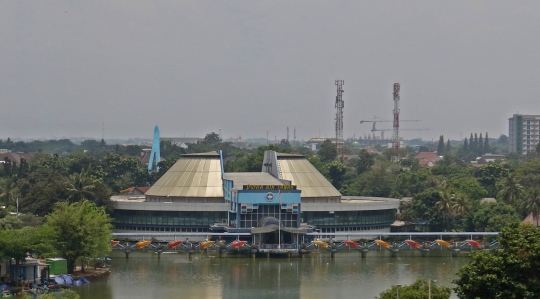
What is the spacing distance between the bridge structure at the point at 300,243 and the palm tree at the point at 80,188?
7102mm

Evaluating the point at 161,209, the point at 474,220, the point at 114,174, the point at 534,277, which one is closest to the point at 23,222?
the point at 161,209

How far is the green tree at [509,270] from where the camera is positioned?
167 ft

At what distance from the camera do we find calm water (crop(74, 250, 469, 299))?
7712 cm

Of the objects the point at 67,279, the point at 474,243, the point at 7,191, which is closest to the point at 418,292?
the point at 67,279

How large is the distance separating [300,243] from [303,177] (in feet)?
64.8

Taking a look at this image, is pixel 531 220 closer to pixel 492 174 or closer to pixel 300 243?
pixel 300 243

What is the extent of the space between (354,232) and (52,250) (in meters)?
47.1

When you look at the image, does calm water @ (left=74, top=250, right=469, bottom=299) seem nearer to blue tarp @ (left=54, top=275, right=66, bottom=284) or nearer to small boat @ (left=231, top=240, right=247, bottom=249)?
blue tarp @ (left=54, top=275, right=66, bottom=284)

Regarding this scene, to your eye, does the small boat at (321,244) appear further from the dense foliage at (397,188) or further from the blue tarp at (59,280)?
the blue tarp at (59,280)

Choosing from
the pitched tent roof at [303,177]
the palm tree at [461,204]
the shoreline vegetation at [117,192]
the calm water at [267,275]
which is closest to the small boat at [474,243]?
the calm water at [267,275]

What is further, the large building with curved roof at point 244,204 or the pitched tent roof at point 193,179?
the pitched tent roof at point 193,179

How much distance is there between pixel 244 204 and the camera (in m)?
109

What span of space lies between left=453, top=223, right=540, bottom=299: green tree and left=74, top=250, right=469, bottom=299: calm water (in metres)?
23.1

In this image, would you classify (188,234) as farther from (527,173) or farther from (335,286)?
(527,173)
